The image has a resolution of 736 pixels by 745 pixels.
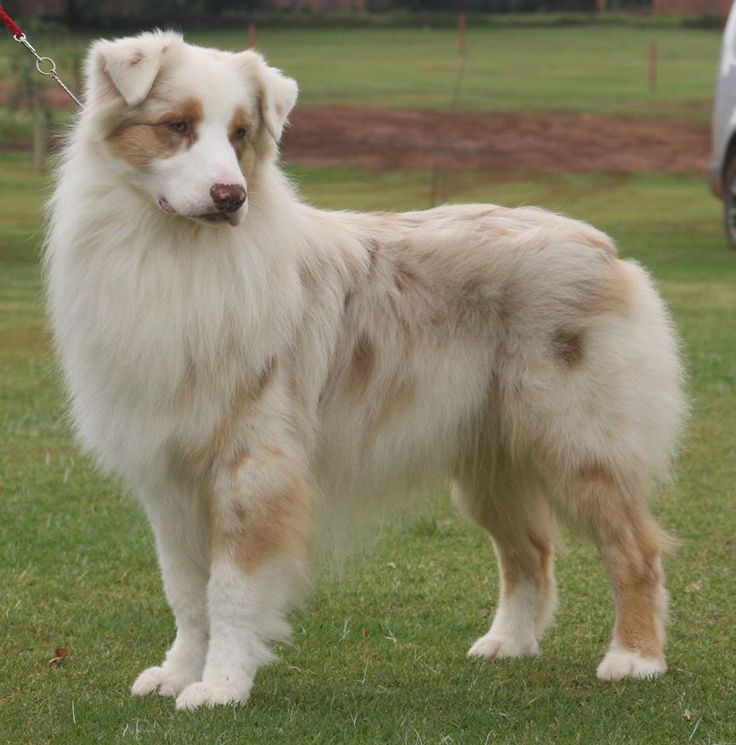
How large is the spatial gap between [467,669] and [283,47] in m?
40.7

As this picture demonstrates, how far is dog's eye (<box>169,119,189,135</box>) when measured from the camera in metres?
4.82

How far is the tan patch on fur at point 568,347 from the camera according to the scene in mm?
5367

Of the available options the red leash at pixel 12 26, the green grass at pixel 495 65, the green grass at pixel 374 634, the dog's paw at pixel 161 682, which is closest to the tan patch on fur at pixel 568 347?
the green grass at pixel 374 634

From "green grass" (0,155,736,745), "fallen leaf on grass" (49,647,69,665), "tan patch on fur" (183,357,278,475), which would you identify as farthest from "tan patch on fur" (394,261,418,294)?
"fallen leaf on grass" (49,647,69,665)

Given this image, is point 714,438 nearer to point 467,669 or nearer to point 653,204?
point 467,669

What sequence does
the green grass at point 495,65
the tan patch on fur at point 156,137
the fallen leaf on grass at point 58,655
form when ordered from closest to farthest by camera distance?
1. the tan patch on fur at point 156,137
2. the fallen leaf on grass at point 58,655
3. the green grass at point 495,65

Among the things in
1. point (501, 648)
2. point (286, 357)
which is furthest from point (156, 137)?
point (501, 648)

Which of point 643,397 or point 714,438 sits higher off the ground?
point 643,397

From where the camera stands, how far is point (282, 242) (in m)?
5.15

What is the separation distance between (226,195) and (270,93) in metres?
0.50

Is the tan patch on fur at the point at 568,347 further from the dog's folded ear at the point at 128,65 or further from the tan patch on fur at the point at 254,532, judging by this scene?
the dog's folded ear at the point at 128,65

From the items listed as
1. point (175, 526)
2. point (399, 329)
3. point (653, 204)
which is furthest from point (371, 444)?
point (653, 204)

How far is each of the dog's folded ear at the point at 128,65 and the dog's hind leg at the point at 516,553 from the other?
206 centimetres

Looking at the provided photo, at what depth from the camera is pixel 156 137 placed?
15.9ft
